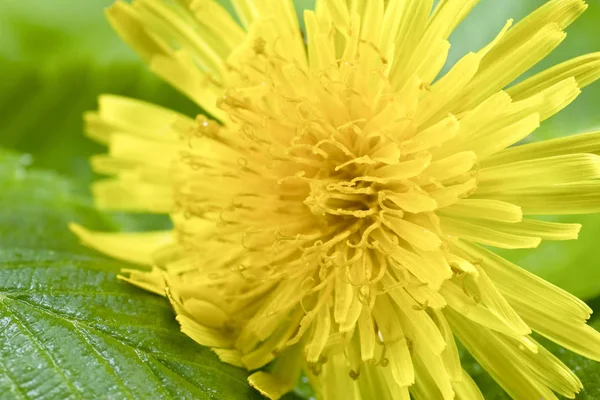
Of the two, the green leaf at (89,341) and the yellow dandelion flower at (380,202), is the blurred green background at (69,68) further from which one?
the green leaf at (89,341)

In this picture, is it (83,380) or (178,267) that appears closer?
(83,380)

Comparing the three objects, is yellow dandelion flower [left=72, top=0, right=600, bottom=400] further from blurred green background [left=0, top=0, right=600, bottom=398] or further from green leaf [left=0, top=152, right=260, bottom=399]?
blurred green background [left=0, top=0, right=600, bottom=398]

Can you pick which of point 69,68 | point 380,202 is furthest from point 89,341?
point 69,68

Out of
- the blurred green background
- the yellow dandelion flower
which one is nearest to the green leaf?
the yellow dandelion flower

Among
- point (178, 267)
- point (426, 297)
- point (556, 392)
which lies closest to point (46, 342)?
point (178, 267)

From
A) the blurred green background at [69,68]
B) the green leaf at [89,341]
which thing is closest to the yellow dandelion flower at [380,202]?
the green leaf at [89,341]

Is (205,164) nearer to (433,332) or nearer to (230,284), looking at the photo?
(230,284)
